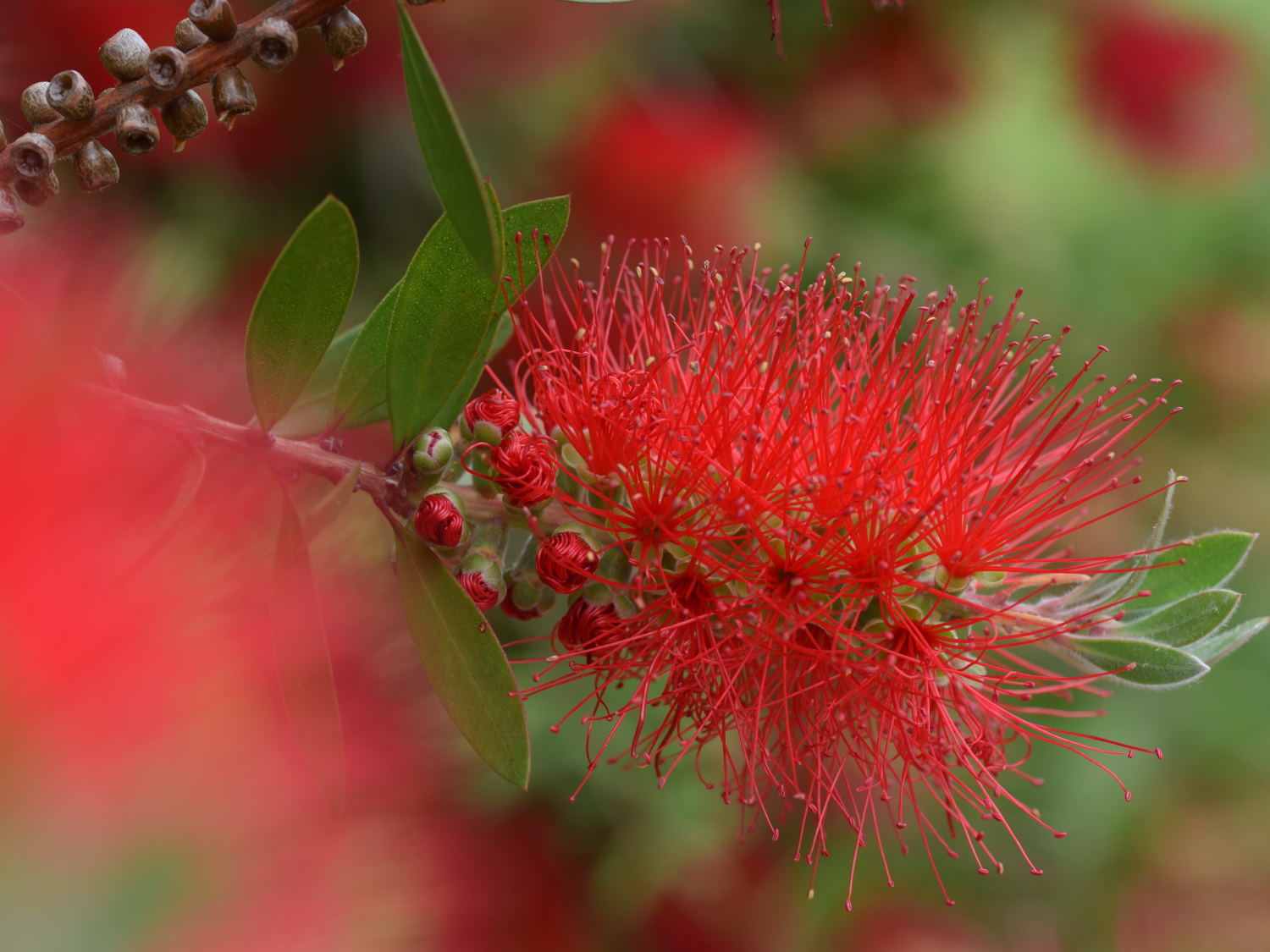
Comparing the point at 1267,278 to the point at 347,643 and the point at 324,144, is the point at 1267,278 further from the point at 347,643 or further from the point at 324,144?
the point at 347,643

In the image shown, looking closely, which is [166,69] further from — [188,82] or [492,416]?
[492,416]

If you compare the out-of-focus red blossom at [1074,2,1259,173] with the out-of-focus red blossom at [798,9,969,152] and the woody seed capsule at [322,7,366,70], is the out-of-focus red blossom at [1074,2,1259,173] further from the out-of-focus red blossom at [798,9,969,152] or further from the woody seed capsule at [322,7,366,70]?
the woody seed capsule at [322,7,366,70]

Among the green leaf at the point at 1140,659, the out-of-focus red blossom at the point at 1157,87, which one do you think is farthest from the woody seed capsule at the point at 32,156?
the out-of-focus red blossom at the point at 1157,87

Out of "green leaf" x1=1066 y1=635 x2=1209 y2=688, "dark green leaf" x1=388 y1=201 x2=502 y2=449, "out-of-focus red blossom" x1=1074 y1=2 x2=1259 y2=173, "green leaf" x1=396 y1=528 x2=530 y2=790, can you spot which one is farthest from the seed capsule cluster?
"out-of-focus red blossom" x1=1074 y1=2 x2=1259 y2=173

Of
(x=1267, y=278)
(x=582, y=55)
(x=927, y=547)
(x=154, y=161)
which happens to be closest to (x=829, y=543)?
(x=927, y=547)

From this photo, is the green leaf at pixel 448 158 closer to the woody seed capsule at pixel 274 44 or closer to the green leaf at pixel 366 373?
the woody seed capsule at pixel 274 44

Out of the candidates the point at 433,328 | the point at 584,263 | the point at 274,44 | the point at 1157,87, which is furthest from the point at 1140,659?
the point at 1157,87
